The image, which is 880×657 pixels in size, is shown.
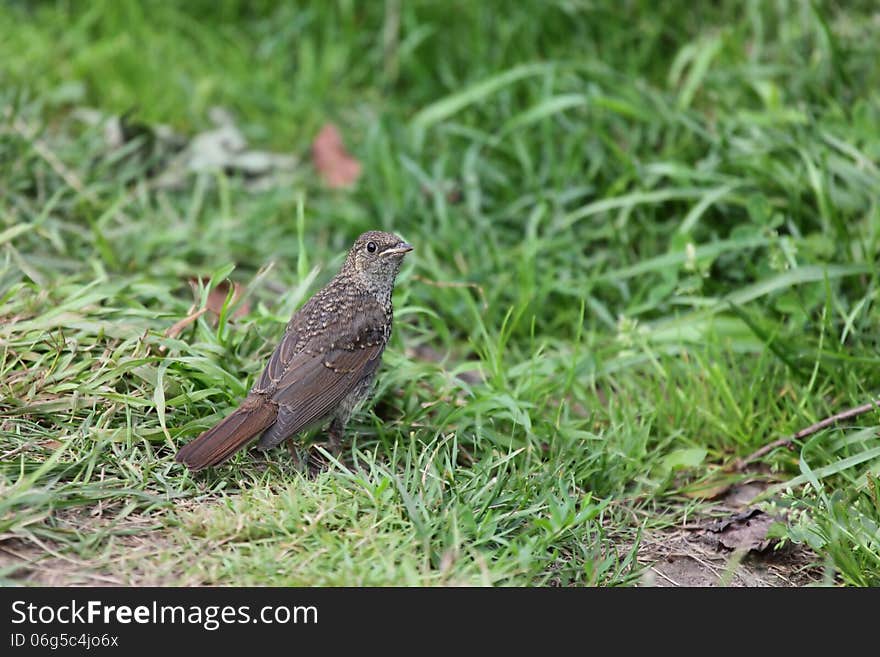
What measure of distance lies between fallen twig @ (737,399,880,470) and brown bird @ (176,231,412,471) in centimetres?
151

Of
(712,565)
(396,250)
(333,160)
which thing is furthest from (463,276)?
(712,565)

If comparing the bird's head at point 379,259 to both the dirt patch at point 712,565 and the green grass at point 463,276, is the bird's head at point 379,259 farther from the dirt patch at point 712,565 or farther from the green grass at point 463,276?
the dirt patch at point 712,565

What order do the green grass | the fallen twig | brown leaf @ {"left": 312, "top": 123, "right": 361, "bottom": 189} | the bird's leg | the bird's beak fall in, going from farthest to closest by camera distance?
brown leaf @ {"left": 312, "top": 123, "right": 361, "bottom": 189}, the bird's beak, the fallen twig, the bird's leg, the green grass

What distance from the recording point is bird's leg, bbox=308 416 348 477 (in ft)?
12.7

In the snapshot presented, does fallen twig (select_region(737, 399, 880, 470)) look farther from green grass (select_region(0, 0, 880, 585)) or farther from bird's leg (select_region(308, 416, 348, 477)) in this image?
bird's leg (select_region(308, 416, 348, 477))

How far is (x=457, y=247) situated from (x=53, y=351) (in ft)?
7.10

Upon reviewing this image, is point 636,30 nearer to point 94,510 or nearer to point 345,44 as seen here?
point 345,44

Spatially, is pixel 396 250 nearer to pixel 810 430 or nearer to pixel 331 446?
pixel 331 446

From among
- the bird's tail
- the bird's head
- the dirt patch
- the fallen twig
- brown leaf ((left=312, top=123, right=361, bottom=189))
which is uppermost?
the bird's head

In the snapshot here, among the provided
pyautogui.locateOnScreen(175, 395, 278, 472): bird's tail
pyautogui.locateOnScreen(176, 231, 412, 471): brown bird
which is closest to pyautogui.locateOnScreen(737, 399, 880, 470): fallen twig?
pyautogui.locateOnScreen(176, 231, 412, 471): brown bird

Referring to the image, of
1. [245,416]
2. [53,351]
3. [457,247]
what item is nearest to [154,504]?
[245,416]

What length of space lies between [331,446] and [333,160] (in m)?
2.66

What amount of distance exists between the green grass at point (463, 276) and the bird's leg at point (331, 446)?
7 cm

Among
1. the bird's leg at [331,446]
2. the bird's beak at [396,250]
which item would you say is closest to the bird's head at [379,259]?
the bird's beak at [396,250]
